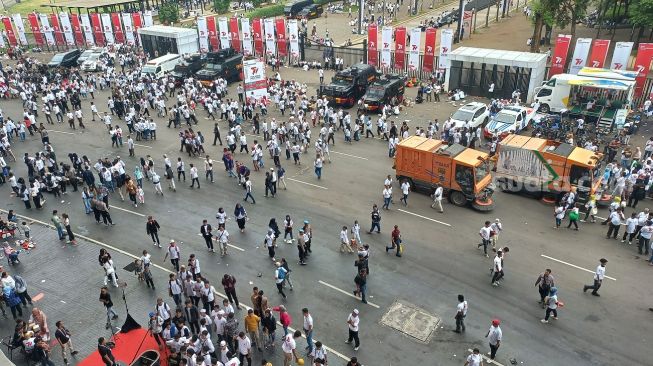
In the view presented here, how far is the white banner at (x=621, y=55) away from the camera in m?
31.4

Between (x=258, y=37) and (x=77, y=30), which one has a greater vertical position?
(x=77, y=30)

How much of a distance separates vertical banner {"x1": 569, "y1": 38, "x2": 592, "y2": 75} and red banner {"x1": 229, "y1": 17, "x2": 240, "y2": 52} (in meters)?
28.3

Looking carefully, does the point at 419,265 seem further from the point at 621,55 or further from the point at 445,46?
the point at 621,55

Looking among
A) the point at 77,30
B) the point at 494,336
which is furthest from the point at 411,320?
the point at 77,30

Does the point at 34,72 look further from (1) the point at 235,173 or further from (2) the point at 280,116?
(1) the point at 235,173

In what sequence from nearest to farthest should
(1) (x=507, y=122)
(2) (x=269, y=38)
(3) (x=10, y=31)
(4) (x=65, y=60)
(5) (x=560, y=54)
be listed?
(1) (x=507, y=122) < (5) (x=560, y=54) < (2) (x=269, y=38) < (4) (x=65, y=60) < (3) (x=10, y=31)

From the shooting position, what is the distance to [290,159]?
2573 centimetres

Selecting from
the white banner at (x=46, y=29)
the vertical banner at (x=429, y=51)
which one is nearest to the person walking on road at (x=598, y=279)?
the vertical banner at (x=429, y=51)

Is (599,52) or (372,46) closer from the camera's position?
(599,52)

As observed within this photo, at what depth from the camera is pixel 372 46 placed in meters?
39.7

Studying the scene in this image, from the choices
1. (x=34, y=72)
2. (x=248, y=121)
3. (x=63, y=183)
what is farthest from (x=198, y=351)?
(x=34, y=72)

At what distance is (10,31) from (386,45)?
138 ft

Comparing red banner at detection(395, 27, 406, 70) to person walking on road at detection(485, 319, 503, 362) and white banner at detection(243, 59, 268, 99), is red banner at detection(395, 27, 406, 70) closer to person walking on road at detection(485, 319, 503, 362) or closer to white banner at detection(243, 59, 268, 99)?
white banner at detection(243, 59, 268, 99)

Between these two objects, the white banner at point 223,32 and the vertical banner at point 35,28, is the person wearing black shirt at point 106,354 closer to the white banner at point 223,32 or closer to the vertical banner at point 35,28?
the white banner at point 223,32
